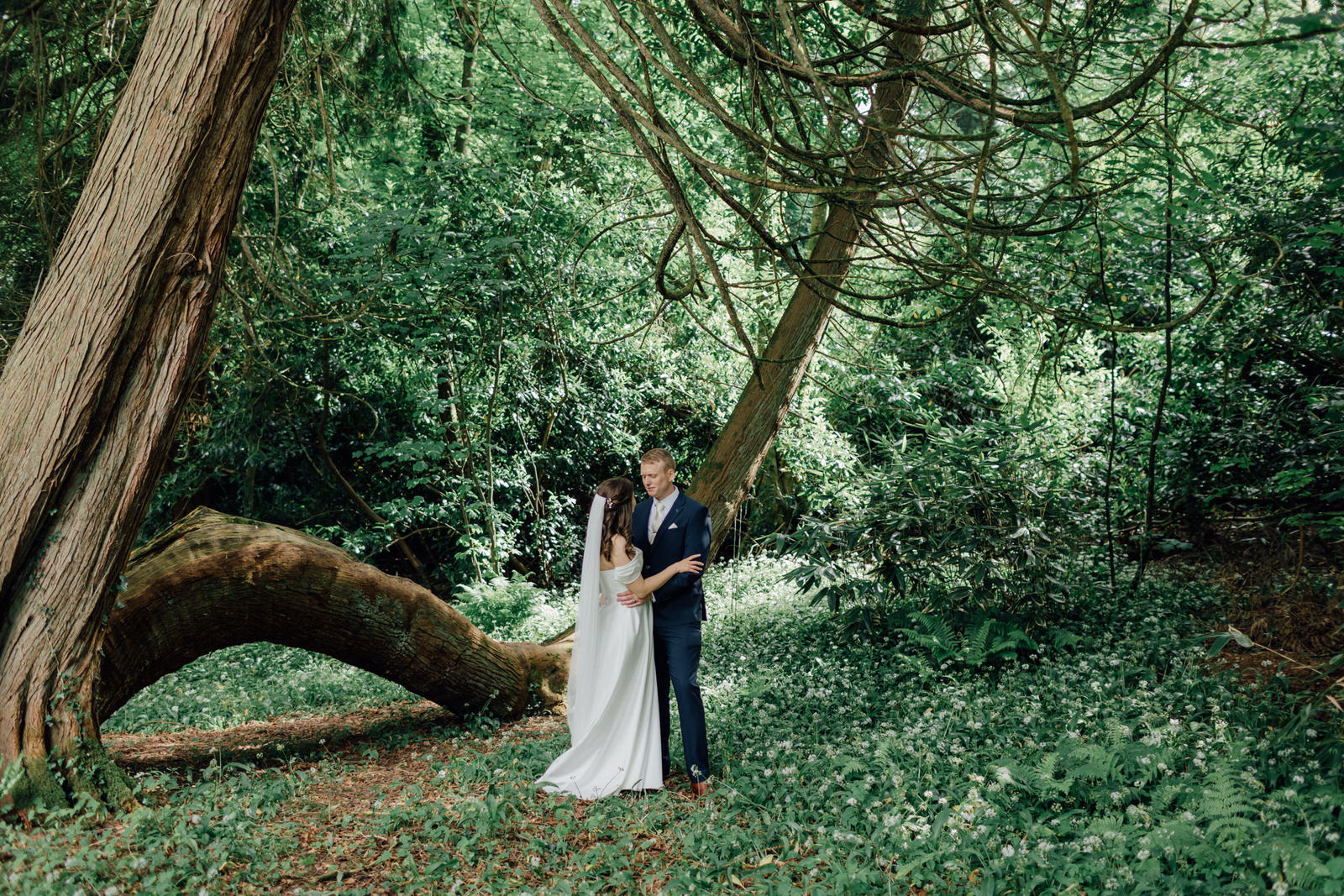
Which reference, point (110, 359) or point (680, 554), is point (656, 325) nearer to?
point (680, 554)

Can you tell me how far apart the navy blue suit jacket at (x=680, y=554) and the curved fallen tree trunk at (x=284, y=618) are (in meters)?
1.99

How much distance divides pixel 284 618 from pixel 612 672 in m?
2.23

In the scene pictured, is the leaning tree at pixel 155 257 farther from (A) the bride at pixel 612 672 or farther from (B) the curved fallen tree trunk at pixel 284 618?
(A) the bride at pixel 612 672

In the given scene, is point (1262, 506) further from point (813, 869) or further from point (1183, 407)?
point (813, 869)

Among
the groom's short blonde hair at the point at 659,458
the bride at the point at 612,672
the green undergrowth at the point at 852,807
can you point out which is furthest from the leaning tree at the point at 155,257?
the bride at the point at 612,672

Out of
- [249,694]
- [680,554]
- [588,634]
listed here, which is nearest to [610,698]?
[588,634]

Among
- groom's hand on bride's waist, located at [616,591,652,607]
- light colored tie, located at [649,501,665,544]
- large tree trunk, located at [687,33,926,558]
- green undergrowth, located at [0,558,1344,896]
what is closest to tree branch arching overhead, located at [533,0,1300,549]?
large tree trunk, located at [687,33,926,558]

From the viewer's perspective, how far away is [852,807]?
173 inches

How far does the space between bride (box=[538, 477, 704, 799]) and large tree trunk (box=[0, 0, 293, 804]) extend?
2.46 m

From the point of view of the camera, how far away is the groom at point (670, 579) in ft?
18.0

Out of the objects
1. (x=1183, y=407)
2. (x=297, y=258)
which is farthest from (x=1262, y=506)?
(x=297, y=258)

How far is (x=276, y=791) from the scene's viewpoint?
4.91m

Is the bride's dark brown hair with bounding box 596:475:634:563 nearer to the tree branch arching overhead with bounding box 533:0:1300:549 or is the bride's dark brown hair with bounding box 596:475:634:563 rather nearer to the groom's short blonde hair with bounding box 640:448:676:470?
the groom's short blonde hair with bounding box 640:448:676:470

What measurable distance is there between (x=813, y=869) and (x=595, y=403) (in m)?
9.85
